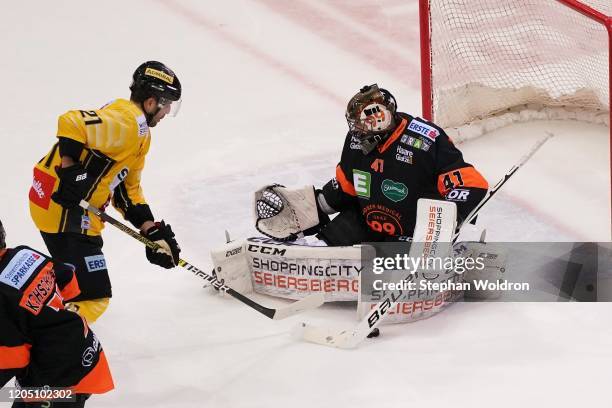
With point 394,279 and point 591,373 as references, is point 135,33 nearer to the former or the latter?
point 394,279

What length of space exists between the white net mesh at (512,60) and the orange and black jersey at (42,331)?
8.74 ft

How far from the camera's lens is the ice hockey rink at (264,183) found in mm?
3613

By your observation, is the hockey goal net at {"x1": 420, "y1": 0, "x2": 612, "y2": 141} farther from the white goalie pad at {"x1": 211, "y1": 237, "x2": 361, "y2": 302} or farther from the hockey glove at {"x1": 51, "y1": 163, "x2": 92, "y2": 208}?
the hockey glove at {"x1": 51, "y1": 163, "x2": 92, "y2": 208}

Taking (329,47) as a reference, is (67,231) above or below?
below

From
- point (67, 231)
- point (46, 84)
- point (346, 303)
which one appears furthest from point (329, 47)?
point (67, 231)

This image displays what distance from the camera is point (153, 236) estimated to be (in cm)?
393

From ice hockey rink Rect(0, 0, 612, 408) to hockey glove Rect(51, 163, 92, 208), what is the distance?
611mm

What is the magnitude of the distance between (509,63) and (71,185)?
2.63m

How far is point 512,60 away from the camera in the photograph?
5.47 meters

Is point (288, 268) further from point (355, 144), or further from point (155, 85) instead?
point (155, 85)

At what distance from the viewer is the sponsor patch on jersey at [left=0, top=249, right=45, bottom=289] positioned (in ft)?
9.18

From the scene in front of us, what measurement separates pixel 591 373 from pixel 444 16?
223 centimetres

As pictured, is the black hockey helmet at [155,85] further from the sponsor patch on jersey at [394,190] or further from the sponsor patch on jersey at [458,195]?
the sponsor patch on jersey at [458,195]

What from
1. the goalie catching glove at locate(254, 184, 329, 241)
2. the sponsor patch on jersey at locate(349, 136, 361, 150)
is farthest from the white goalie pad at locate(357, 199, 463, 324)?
the goalie catching glove at locate(254, 184, 329, 241)
